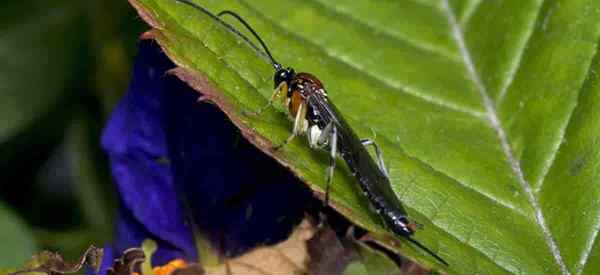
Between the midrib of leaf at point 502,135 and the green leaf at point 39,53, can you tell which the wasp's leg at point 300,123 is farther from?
the green leaf at point 39,53

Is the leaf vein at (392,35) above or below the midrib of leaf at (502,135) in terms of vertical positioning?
above

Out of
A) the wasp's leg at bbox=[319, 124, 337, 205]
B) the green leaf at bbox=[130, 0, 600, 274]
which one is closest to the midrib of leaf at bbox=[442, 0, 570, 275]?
the green leaf at bbox=[130, 0, 600, 274]

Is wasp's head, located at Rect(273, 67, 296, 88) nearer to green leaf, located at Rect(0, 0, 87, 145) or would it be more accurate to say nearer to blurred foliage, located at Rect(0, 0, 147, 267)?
blurred foliage, located at Rect(0, 0, 147, 267)

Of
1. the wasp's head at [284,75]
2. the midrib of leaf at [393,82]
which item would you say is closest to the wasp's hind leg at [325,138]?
the wasp's head at [284,75]

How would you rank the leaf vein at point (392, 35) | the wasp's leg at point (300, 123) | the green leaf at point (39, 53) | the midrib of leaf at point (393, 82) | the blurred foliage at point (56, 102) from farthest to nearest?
the green leaf at point (39, 53)
the blurred foliage at point (56, 102)
the leaf vein at point (392, 35)
the midrib of leaf at point (393, 82)
the wasp's leg at point (300, 123)

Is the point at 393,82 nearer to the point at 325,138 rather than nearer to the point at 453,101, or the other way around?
the point at 453,101

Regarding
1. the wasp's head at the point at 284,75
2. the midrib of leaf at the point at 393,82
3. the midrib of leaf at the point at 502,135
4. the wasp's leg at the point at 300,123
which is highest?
the wasp's head at the point at 284,75

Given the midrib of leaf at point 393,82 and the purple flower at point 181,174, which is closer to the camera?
the purple flower at point 181,174
